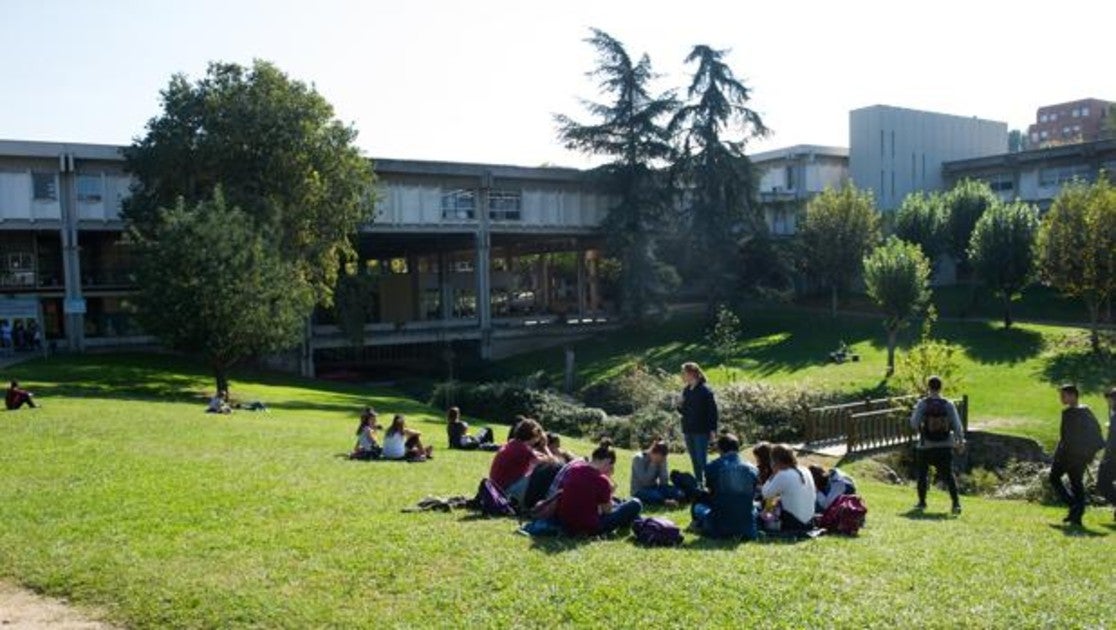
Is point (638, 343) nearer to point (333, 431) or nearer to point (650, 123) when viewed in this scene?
point (650, 123)

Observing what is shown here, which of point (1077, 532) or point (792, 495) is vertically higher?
point (792, 495)

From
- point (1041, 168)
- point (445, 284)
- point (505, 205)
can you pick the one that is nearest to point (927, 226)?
point (1041, 168)

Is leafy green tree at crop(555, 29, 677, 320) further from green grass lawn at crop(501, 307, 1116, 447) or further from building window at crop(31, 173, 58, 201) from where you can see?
building window at crop(31, 173, 58, 201)

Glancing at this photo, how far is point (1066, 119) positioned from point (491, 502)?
16509cm

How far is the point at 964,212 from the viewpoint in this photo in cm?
4900

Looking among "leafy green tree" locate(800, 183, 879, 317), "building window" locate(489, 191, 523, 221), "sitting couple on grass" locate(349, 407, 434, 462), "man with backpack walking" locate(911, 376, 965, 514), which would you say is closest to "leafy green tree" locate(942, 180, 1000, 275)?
"leafy green tree" locate(800, 183, 879, 317)

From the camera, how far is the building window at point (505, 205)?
48.5 m

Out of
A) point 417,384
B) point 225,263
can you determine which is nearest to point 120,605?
point 225,263

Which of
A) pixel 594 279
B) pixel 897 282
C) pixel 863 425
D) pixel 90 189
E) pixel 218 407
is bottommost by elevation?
pixel 863 425

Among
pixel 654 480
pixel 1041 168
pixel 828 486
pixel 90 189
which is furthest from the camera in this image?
pixel 1041 168

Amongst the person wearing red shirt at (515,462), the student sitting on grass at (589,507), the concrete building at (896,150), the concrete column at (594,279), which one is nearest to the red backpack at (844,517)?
the student sitting on grass at (589,507)

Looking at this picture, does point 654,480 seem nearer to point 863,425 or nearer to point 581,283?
point 863,425

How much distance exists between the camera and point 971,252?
4334 centimetres

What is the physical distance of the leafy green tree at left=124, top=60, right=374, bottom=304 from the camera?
35.5 metres
